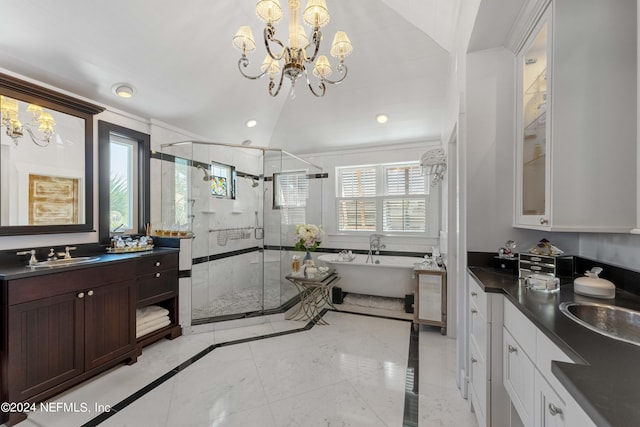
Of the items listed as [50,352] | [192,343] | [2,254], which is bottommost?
[192,343]

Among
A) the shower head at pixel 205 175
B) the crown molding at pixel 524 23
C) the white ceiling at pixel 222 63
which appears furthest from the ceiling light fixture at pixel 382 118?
the shower head at pixel 205 175

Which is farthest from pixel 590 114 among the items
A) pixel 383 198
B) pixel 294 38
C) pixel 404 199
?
pixel 383 198

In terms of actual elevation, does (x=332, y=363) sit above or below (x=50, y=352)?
below

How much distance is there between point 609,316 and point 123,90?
3.94 meters

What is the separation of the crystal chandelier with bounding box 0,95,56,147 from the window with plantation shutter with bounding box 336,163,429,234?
3464mm

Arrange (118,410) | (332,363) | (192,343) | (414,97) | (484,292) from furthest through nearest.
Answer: (414,97) < (192,343) < (332,363) < (118,410) < (484,292)

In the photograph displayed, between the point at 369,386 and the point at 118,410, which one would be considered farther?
the point at 369,386

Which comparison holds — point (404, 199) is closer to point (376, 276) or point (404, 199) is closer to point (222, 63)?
point (376, 276)

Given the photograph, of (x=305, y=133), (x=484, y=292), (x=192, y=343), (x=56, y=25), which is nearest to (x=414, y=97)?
(x=305, y=133)

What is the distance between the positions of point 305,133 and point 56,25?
287cm

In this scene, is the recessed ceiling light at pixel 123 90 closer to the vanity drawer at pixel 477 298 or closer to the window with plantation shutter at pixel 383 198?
the window with plantation shutter at pixel 383 198

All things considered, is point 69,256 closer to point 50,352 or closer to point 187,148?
point 50,352

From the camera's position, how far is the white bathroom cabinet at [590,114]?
4.33ft

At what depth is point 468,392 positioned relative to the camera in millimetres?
1911
